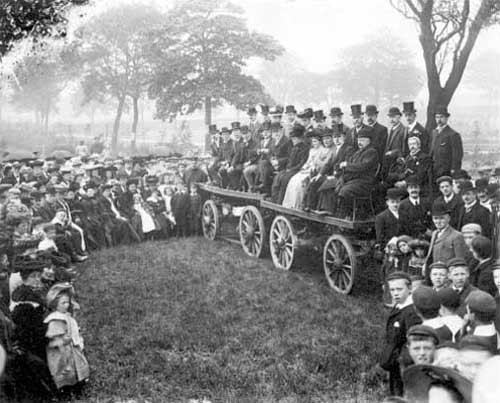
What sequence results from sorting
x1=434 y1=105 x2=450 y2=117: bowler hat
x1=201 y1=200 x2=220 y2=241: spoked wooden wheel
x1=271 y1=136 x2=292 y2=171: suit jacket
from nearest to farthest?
x1=434 y1=105 x2=450 y2=117: bowler hat
x1=271 y1=136 x2=292 y2=171: suit jacket
x1=201 y1=200 x2=220 y2=241: spoked wooden wheel

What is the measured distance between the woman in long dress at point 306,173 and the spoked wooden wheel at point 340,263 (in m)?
0.82

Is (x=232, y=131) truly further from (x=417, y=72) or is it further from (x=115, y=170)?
(x=417, y=72)

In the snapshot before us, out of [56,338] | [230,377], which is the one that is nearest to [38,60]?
[56,338]

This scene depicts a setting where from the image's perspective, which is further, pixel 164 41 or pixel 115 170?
pixel 115 170

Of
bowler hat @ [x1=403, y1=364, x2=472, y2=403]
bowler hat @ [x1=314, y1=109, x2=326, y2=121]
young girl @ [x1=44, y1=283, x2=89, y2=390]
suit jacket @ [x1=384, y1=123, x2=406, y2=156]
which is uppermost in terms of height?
bowler hat @ [x1=314, y1=109, x2=326, y2=121]

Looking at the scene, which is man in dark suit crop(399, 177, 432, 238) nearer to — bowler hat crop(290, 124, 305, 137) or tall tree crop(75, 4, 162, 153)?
bowler hat crop(290, 124, 305, 137)

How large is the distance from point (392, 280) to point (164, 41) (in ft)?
13.0

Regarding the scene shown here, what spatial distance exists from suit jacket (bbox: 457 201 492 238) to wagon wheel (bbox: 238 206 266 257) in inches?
121

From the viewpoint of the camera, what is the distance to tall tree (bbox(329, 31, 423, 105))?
6.14m

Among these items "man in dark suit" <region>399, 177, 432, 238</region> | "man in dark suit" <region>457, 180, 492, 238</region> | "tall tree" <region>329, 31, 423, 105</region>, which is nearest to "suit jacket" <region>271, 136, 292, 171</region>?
"tall tree" <region>329, 31, 423, 105</region>

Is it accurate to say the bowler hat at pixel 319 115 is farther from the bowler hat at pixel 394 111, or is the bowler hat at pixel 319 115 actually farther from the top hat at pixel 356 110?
the bowler hat at pixel 394 111

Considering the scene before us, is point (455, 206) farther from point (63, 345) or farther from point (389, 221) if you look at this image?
point (63, 345)

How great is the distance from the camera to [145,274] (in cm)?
706

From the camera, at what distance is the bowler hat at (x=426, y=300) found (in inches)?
147
